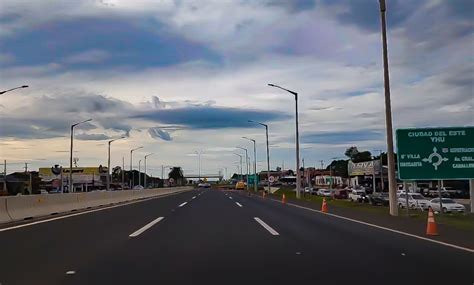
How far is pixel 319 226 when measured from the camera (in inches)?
789

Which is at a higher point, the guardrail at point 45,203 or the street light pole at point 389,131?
the street light pole at point 389,131

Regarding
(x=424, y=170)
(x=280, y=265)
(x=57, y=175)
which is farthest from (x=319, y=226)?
(x=57, y=175)

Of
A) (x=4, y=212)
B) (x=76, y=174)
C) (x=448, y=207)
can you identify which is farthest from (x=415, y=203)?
(x=76, y=174)

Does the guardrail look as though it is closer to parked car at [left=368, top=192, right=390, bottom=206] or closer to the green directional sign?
the green directional sign

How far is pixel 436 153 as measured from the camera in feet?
82.1

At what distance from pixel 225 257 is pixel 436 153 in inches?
627

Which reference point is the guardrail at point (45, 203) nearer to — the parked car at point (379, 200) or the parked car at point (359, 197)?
the parked car at point (379, 200)

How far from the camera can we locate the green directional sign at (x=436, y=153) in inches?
975

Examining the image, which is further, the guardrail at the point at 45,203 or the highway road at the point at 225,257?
the guardrail at the point at 45,203

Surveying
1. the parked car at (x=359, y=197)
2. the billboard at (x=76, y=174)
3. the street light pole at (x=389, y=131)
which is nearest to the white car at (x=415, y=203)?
the parked car at (x=359, y=197)

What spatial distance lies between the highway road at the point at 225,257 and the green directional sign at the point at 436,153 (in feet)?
24.9

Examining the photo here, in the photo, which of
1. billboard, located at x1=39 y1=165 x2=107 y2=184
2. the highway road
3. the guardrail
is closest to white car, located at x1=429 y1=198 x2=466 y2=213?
the guardrail

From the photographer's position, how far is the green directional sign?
2477 cm

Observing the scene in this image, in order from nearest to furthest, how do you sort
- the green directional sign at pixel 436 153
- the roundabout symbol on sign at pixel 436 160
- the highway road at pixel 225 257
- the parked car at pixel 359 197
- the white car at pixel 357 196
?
1. the highway road at pixel 225 257
2. the green directional sign at pixel 436 153
3. the roundabout symbol on sign at pixel 436 160
4. the parked car at pixel 359 197
5. the white car at pixel 357 196
